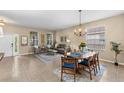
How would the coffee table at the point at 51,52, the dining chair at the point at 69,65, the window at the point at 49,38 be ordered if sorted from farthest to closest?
the coffee table at the point at 51,52, the window at the point at 49,38, the dining chair at the point at 69,65

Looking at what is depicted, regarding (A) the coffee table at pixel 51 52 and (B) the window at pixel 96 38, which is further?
(A) the coffee table at pixel 51 52

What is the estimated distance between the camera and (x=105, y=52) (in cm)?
530

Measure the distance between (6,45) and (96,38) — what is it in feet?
18.9

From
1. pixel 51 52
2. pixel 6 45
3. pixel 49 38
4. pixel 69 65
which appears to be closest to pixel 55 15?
pixel 49 38

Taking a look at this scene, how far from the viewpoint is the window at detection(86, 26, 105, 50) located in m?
5.12

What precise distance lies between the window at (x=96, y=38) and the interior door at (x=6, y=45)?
17.2ft

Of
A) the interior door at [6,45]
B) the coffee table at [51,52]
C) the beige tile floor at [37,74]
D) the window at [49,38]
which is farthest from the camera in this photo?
the coffee table at [51,52]

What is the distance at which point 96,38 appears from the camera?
17.1 ft

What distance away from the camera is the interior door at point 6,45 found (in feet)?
22.3

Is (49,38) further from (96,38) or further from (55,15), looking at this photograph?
(96,38)

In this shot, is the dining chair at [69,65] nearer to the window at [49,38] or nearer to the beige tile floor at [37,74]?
the beige tile floor at [37,74]

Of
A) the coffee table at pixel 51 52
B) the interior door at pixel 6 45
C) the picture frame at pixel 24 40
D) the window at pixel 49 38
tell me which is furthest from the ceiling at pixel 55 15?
the interior door at pixel 6 45

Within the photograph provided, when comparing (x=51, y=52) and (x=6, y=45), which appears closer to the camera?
(x=6, y=45)

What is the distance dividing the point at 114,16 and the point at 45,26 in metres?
4.06
